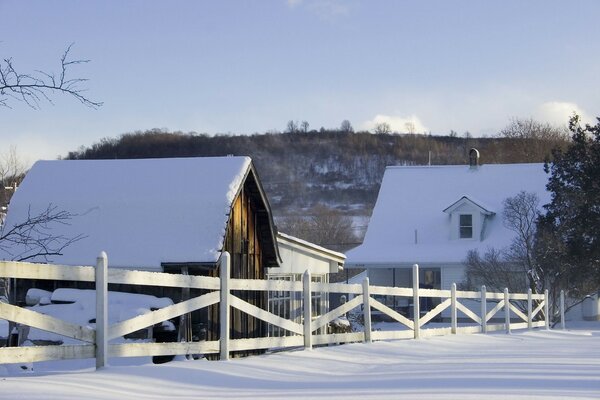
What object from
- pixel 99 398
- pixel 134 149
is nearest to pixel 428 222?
pixel 99 398

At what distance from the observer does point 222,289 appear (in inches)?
491

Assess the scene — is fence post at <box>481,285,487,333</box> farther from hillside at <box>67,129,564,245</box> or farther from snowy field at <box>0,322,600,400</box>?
hillside at <box>67,129,564,245</box>

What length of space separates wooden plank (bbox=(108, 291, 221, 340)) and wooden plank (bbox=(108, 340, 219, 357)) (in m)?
0.15

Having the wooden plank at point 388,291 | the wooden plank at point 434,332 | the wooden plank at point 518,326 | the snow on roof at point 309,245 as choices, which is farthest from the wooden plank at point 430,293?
the snow on roof at point 309,245

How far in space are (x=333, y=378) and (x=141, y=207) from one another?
1129 cm

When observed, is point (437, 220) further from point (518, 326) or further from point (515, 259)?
point (518, 326)

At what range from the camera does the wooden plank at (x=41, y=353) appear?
8828 millimetres

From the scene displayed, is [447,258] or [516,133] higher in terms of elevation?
[516,133]

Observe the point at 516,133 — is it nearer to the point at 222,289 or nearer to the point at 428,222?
the point at 428,222

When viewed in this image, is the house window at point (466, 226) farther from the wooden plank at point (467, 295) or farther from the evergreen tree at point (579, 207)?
the wooden plank at point (467, 295)

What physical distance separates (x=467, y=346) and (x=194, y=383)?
356 inches

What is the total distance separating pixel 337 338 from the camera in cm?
1609

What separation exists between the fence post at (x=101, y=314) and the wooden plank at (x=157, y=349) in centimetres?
19

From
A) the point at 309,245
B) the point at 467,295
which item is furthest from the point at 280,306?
the point at 467,295
